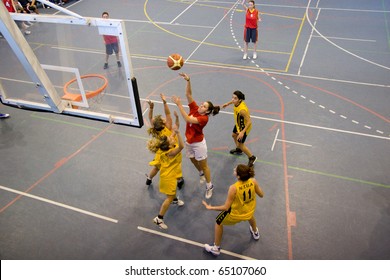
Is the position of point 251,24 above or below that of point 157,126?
below

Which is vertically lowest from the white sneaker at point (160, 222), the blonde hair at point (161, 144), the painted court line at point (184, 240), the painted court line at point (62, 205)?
the painted court line at point (184, 240)

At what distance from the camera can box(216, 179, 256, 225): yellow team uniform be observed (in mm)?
4965

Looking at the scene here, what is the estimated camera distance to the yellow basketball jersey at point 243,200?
4.96 meters

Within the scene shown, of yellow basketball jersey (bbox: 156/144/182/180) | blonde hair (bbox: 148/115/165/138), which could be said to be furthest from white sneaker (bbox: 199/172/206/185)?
blonde hair (bbox: 148/115/165/138)

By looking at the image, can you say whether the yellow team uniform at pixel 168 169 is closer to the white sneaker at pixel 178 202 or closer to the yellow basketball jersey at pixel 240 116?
the white sneaker at pixel 178 202

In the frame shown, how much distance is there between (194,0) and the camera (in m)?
17.9

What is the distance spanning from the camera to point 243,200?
5062 mm

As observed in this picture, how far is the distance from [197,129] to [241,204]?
1832mm

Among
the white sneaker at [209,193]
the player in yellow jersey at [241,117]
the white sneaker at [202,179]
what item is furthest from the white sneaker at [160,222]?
the player in yellow jersey at [241,117]

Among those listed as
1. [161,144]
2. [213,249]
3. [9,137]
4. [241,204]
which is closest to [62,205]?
[161,144]

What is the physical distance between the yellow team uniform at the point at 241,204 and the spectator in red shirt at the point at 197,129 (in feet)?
5.10

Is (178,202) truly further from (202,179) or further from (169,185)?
(169,185)

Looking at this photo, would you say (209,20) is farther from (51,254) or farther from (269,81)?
(51,254)

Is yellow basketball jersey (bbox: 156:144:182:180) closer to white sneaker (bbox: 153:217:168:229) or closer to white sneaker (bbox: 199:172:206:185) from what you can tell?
white sneaker (bbox: 153:217:168:229)
